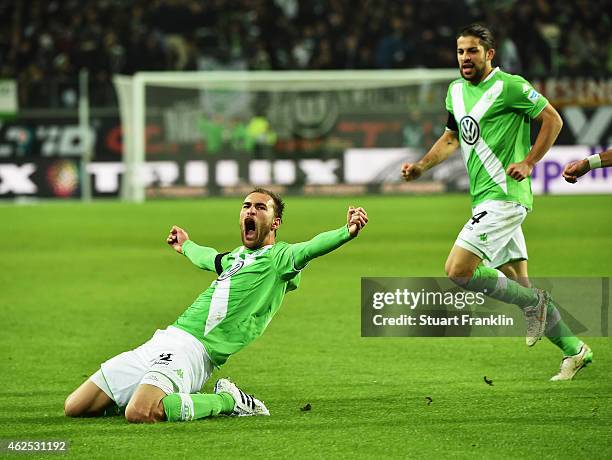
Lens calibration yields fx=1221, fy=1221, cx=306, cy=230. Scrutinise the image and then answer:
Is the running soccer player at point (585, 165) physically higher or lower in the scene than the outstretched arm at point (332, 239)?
higher

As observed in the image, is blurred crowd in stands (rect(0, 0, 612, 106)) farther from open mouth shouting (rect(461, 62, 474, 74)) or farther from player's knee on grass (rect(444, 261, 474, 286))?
player's knee on grass (rect(444, 261, 474, 286))

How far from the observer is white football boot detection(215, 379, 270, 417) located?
246 inches

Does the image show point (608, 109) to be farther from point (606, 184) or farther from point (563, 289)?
point (563, 289)

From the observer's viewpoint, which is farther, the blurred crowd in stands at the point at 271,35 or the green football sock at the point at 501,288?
the blurred crowd in stands at the point at 271,35

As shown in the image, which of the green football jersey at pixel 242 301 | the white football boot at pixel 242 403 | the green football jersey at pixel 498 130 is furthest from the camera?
the green football jersey at pixel 498 130

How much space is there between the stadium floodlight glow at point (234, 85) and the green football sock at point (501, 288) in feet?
56.5

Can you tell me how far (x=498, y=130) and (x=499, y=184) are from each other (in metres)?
0.34

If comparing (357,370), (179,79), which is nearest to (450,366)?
(357,370)

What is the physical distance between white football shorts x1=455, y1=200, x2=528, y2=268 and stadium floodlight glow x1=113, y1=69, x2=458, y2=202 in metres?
17.0

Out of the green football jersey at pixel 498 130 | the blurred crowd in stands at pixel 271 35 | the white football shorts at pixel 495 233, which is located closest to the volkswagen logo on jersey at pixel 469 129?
the green football jersey at pixel 498 130

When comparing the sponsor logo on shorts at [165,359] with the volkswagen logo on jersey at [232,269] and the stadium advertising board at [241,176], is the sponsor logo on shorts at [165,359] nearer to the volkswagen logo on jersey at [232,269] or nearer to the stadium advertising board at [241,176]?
the volkswagen logo on jersey at [232,269]

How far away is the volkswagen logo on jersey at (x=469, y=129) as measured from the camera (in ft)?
24.7

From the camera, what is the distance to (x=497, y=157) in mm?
7434

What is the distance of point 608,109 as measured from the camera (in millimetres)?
23672
